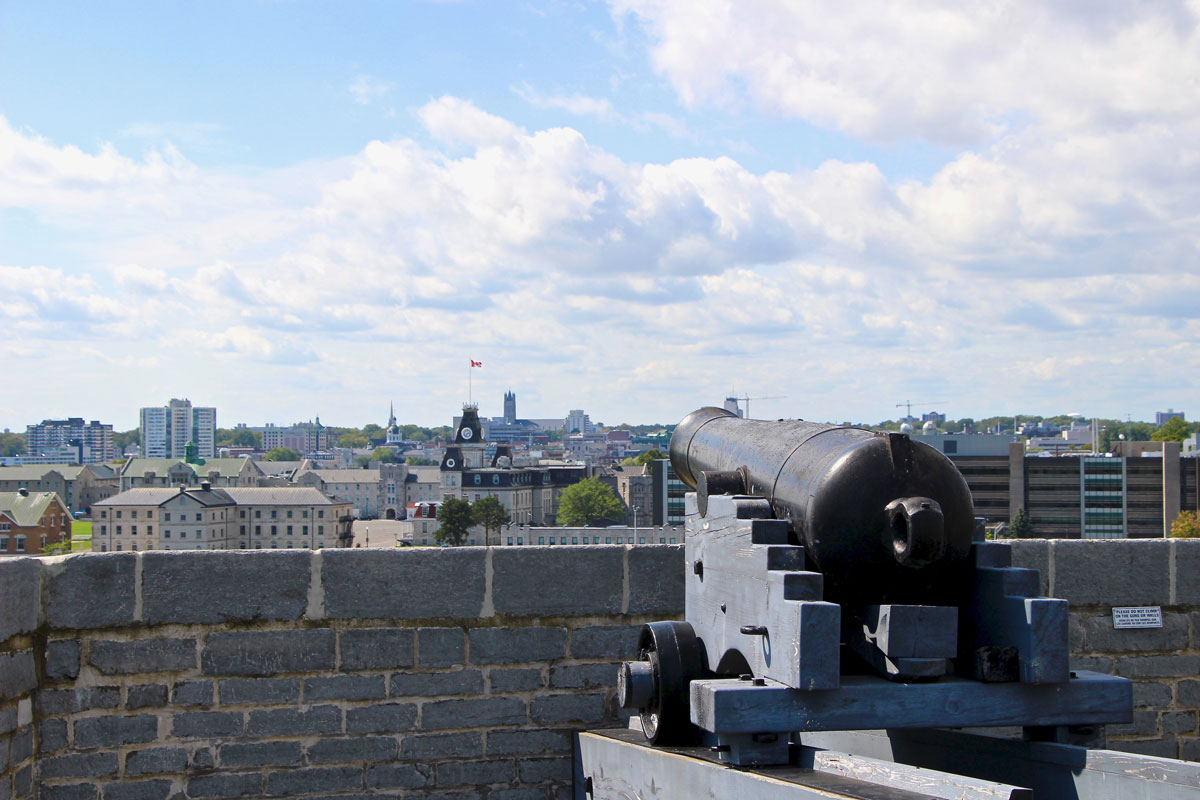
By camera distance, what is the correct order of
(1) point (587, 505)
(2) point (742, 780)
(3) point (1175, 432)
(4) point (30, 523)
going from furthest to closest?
1. (1) point (587, 505)
2. (3) point (1175, 432)
3. (4) point (30, 523)
4. (2) point (742, 780)

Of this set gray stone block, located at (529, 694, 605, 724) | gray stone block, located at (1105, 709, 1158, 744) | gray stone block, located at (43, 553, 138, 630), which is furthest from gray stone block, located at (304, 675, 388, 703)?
gray stone block, located at (1105, 709, 1158, 744)

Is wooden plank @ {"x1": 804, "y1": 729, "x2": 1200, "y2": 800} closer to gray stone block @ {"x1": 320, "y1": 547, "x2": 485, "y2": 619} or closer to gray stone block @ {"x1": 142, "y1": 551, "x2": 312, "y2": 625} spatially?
gray stone block @ {"x1": 320, "y1": 547, "x2": 485, "y2": 619}

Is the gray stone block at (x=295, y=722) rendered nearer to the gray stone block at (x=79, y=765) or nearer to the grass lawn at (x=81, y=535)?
the gray stone block at (x=79, y=765)

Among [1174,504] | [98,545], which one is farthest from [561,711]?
[98,545]

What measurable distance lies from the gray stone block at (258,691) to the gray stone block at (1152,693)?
11.6 feet

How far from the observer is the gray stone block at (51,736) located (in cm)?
419

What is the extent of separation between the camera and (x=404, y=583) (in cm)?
452

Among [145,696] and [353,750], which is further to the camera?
[353,750]

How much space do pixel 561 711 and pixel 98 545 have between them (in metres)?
94.9

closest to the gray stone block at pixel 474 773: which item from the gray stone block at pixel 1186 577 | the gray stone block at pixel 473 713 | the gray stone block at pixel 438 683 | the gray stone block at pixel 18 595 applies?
the gray stone block at pixel 473 713

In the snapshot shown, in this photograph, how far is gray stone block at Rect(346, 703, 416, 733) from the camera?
174 inches

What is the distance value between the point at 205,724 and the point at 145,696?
0.81 ft

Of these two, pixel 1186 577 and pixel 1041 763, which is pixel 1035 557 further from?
pixel 1041 763

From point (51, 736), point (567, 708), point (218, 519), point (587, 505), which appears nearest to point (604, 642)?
point (567, 708)
